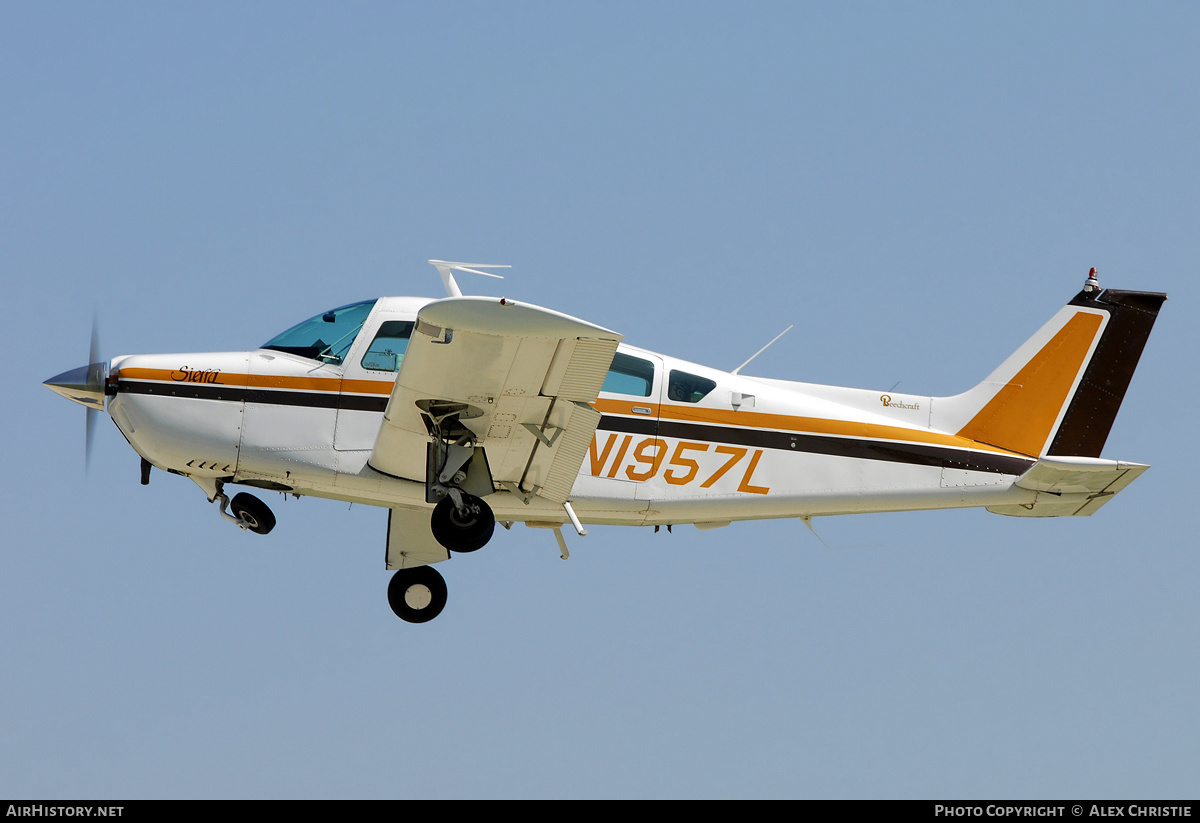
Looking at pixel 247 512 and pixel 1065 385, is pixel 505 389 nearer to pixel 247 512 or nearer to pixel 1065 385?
pixel 247 512

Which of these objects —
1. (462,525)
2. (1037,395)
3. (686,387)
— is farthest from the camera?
(1037,395)

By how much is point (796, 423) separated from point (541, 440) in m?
2.44

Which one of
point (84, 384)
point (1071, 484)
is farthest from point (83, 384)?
point (1071, 484)

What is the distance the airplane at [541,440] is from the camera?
10.3 m

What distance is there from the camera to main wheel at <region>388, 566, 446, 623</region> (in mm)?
12055

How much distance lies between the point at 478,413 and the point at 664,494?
199 cm

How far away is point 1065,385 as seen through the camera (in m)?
12.3

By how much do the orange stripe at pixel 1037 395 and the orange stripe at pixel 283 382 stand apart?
5411 mm

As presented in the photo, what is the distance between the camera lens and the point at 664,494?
11227mm

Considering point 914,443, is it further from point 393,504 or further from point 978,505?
point 393,504

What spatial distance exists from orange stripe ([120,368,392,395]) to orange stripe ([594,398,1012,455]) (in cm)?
190

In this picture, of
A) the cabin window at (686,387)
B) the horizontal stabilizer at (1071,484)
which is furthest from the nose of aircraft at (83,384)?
the horizontal stabilizer at (1071,484)
